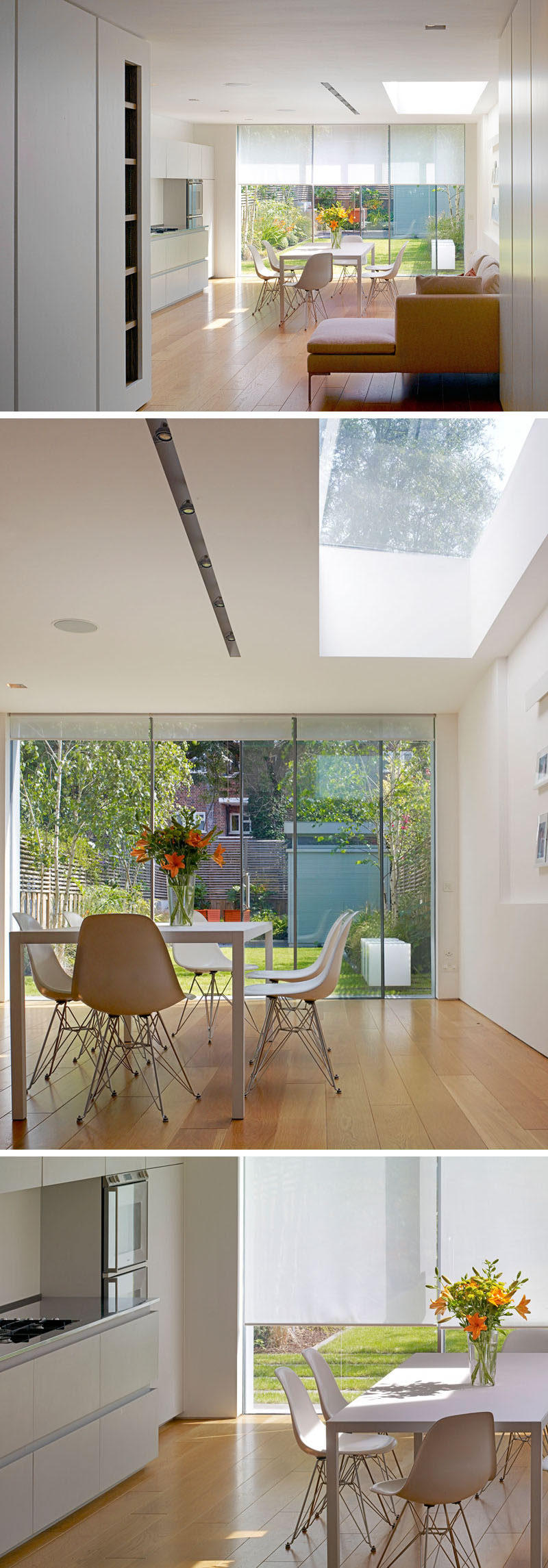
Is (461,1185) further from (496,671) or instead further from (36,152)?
(36,152)

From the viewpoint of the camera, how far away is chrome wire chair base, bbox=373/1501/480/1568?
686 cm

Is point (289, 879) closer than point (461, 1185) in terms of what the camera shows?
No

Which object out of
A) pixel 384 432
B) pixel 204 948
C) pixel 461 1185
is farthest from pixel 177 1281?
pixel 384 432

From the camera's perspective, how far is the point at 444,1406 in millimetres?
6500

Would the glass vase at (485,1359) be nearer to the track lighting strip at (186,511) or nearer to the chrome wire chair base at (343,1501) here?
the chrome wire chair base at (343,1501)

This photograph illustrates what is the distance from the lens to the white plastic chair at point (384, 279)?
4.47 metres

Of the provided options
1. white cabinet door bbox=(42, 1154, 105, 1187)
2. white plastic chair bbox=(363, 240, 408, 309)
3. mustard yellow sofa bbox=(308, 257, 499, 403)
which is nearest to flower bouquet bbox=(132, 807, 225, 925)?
white cabinet door bbox=(42, 1154, 105, 1187)

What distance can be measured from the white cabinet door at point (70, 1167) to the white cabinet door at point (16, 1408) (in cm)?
109

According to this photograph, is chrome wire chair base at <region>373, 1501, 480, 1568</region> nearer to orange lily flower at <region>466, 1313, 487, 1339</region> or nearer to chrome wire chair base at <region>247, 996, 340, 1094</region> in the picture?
orange lily flower at <region>466, 1313, 487, 1339</region>

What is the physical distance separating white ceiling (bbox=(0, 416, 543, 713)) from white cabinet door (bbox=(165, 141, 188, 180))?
1032 millimetres

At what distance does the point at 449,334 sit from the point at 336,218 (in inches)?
31.6

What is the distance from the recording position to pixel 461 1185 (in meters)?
10.2

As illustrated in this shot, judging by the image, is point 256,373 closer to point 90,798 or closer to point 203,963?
point 203,963

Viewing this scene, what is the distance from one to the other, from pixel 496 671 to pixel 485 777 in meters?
0.99
